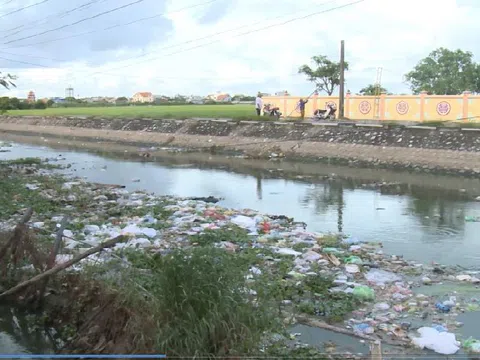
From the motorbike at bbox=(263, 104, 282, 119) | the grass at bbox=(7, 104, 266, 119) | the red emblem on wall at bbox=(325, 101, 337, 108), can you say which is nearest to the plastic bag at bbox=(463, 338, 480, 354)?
the grass at bbox=(7, 104, 266, 119)

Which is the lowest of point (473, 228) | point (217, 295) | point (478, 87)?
point (473, 228)

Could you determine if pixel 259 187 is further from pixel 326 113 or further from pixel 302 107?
pixel 302 107

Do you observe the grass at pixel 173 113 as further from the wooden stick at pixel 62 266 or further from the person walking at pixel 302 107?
the wooden stick at pixel 62 266

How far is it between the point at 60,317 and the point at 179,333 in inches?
69.5

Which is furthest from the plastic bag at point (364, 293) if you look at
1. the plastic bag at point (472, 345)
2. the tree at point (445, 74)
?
the tree at point (445, 74)

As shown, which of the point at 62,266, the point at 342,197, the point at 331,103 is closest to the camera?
the point at 62,266

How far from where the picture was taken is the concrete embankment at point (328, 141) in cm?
1925

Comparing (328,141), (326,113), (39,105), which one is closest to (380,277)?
(328,141)

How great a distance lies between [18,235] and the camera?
16.9 feet

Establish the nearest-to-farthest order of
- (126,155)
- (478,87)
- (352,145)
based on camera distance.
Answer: (352,145) < (126,155) < (478,87)

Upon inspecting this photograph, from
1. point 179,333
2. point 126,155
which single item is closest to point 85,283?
point 179,333

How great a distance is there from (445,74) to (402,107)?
22.2m

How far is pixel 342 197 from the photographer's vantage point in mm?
13578

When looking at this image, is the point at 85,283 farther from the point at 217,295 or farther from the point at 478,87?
the point at 478,87
